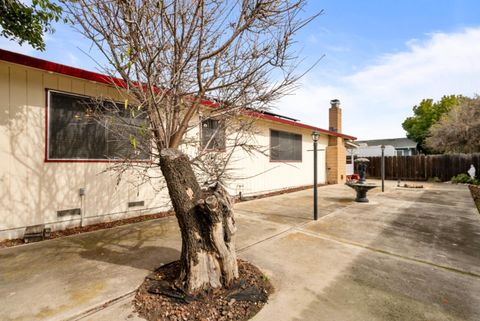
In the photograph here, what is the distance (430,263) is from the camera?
3.08 meters

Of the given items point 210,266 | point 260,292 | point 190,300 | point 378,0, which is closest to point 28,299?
point 190,300

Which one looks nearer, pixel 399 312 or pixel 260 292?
pixel 399 312

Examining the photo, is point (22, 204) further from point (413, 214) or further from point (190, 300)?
point (413, 214)

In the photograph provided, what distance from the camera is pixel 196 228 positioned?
7.37ft

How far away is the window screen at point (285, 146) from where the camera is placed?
362 inches

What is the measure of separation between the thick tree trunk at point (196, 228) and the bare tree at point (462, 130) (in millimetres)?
20849

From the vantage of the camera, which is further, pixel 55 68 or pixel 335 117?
pixel 335 117

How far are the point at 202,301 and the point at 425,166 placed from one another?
60.9 ft

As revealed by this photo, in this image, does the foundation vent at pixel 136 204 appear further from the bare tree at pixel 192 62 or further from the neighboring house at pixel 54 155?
the bare tree at pixel 192 62

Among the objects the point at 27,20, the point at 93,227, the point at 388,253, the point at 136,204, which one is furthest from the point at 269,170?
the point at 27,20

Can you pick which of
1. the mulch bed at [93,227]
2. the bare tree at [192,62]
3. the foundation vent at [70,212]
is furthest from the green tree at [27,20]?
the mulch bed at [93,227]

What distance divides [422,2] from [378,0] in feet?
4.98

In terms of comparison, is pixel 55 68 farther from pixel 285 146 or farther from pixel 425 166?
pixel 425 166

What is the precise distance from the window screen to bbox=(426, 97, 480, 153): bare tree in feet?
46.0
